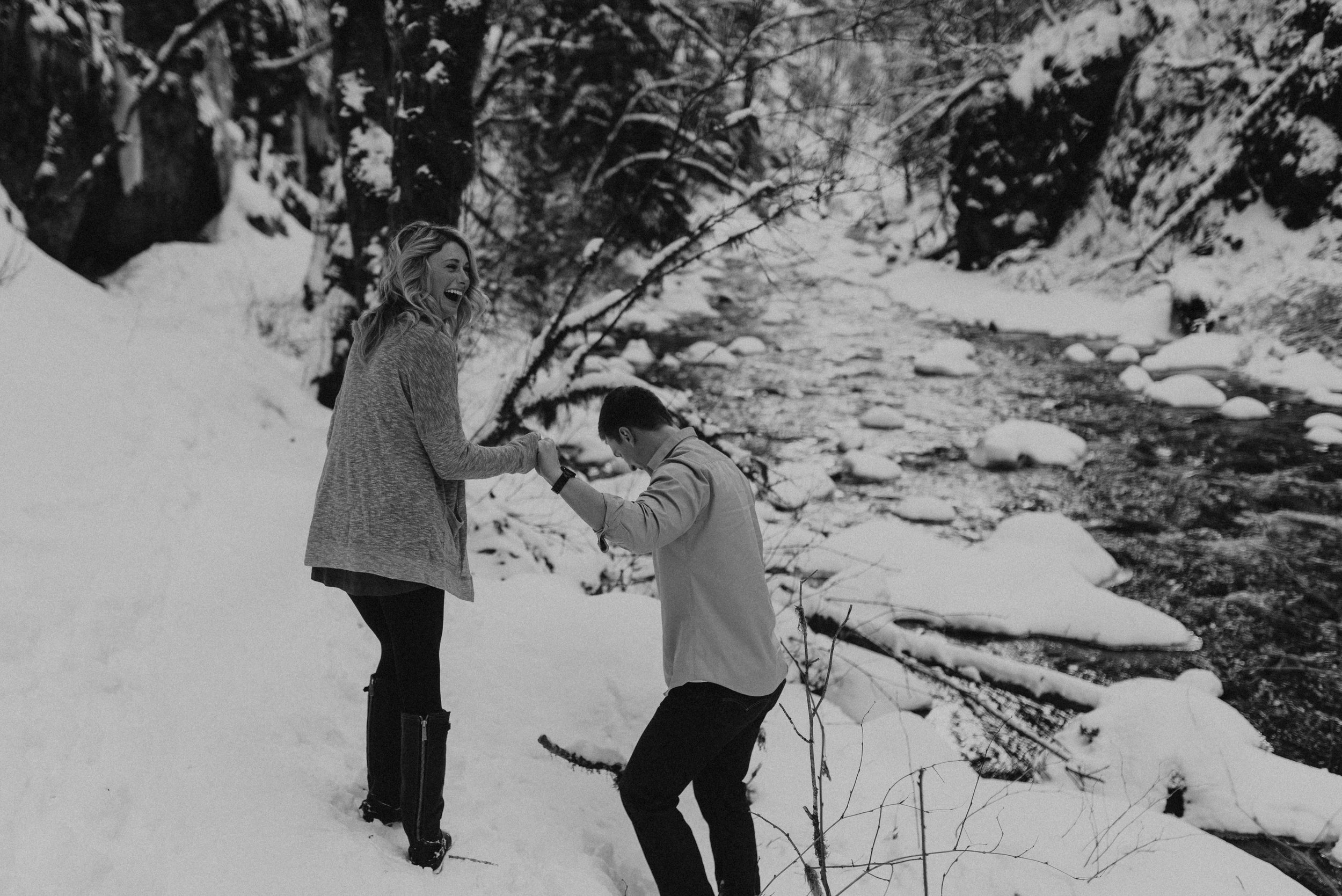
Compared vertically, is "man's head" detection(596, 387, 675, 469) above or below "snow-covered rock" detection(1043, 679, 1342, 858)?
above

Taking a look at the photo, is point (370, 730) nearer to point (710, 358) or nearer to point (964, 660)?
point (964, 660)

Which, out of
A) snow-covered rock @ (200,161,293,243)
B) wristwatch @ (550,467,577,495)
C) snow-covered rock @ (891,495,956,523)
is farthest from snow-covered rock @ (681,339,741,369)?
wristwatch @ (550,467,577,495)

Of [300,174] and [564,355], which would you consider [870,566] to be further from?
[300,174]

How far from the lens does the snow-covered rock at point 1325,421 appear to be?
29.6ft

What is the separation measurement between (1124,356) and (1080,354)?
0.63m

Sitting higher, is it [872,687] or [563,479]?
[563,479]

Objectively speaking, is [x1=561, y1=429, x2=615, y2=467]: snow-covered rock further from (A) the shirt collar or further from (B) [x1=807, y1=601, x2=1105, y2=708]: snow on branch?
Result: (A) the shirt collar

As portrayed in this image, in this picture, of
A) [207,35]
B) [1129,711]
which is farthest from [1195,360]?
[207,35]

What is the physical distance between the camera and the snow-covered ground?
2.09 m

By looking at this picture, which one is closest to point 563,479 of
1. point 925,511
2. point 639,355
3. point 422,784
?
point 422,784

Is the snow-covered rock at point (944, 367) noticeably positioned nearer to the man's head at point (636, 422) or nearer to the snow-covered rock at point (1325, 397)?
the snow-covered rock at point (1325, 397)

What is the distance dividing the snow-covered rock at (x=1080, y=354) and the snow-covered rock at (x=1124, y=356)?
0.26 m

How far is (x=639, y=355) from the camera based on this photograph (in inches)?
484

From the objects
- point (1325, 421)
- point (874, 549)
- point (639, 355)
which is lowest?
point (639, 355)
